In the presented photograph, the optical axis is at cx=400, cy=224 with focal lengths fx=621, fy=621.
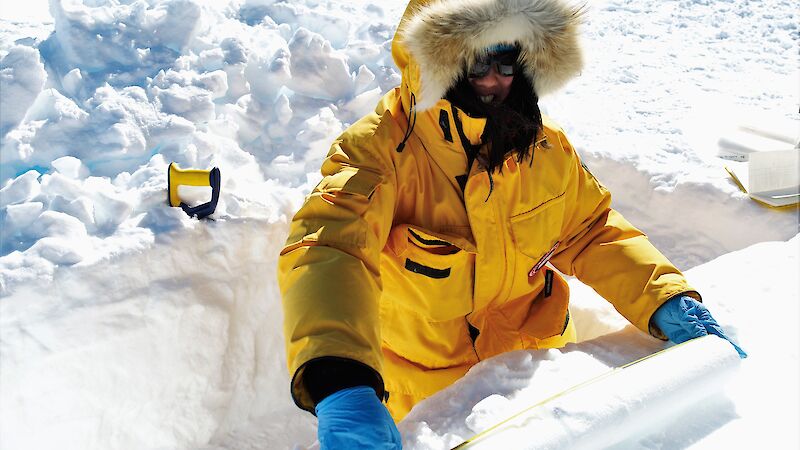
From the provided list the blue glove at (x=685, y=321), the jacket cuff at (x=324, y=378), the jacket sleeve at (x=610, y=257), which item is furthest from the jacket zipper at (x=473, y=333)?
the jacket cuff at (x=324, y=378)

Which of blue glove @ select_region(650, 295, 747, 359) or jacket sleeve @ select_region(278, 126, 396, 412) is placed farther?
blue glove @ select_region(650, 295, 747, 359)

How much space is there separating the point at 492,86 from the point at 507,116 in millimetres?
87

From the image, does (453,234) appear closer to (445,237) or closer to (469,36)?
(445,237)

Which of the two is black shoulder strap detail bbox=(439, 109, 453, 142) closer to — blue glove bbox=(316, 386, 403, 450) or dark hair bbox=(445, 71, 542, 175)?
dark hair bbox=(445, 71, 542, 175)

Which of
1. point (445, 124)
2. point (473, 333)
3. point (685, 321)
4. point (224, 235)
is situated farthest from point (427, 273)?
point (224, 235)

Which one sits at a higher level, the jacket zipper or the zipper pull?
the zipper pull

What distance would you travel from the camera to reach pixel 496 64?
1.52 meters

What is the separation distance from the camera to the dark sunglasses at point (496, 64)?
1.50 meters

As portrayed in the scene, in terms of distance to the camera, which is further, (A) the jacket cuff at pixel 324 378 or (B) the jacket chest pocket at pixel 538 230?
(B) the jacket chest pocket at pixel 538 230

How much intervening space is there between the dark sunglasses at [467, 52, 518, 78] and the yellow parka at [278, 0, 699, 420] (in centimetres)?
5

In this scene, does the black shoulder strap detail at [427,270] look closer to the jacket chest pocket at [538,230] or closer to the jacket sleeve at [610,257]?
the jacket chest pocket at [538,230]

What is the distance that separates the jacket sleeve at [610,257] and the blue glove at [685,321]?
20 mm

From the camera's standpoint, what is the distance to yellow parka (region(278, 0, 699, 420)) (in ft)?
4.38

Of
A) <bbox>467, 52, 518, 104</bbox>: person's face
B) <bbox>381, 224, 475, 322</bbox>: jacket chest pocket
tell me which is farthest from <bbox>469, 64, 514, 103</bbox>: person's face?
<bbox>381, 224, 475, 322</bbox>: jacket chest pocket
